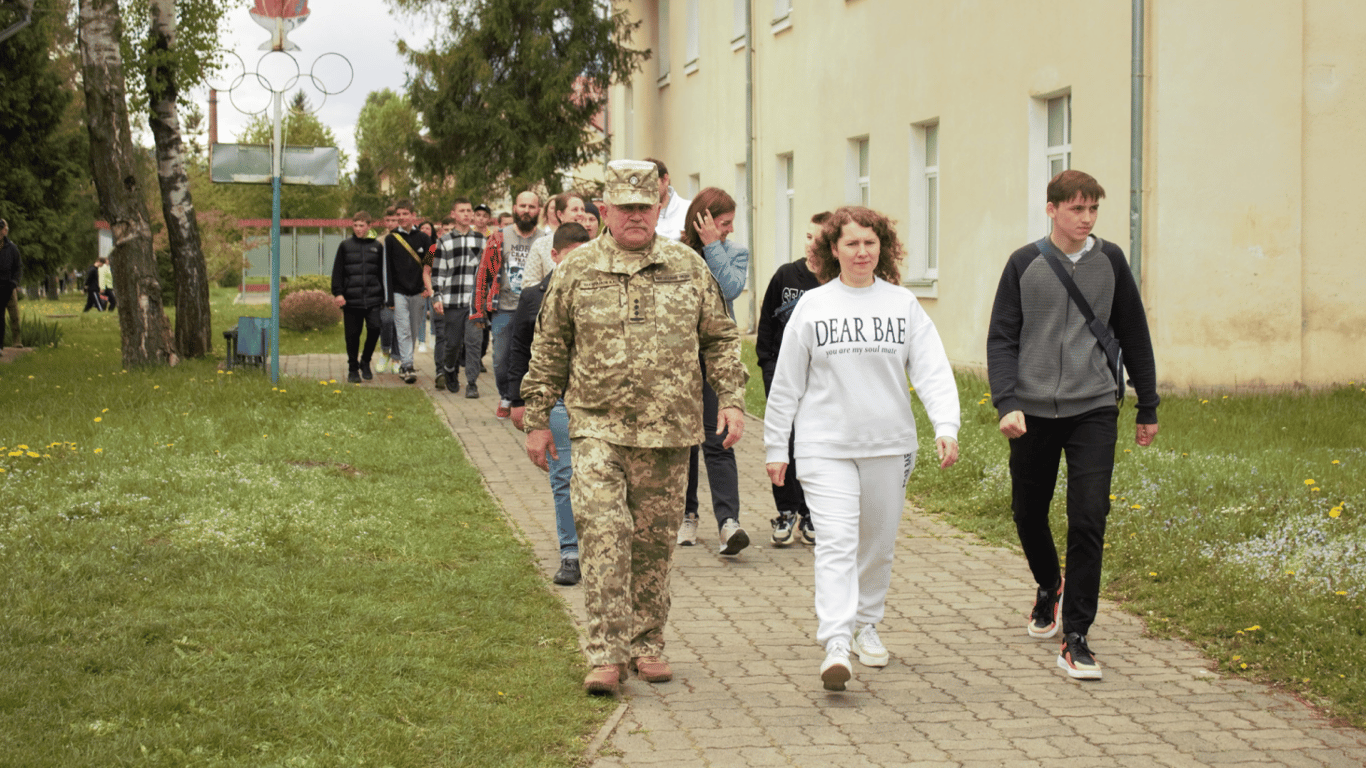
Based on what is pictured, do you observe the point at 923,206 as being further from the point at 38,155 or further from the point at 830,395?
the point at 38,155

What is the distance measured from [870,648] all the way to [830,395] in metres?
1.03

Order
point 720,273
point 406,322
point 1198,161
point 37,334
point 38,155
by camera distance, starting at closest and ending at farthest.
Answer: point 720,273 → point 1198,161 → point 406,322 → point 37,334 → point 38,155

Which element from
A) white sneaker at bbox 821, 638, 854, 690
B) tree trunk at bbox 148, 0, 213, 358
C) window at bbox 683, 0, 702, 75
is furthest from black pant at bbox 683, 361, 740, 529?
window at bbox 683, 0, 702, 75

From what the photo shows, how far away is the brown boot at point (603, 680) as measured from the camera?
5.25m

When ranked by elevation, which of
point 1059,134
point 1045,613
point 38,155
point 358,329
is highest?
point 38,155

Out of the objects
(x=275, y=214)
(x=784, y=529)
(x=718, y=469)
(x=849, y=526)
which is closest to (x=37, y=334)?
(x=275, y=214)

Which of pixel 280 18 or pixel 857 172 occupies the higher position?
pixel 280 18

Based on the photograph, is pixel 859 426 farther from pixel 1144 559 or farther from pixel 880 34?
pixel 880 34

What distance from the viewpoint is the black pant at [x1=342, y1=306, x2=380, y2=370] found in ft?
54.5

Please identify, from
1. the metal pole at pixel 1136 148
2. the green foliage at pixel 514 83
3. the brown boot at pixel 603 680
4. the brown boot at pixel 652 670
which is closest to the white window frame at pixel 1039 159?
the metal pole at pixel 1136 148

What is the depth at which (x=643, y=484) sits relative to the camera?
17.9 ft

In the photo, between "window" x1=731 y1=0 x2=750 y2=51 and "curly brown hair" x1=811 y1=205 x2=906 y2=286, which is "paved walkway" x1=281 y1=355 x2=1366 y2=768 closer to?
"curly brown hair" x1=811 y1=205 x2=906 y2=286

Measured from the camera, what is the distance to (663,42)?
33906 millimetres

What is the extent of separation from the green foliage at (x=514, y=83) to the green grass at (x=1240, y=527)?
76.0 feet
